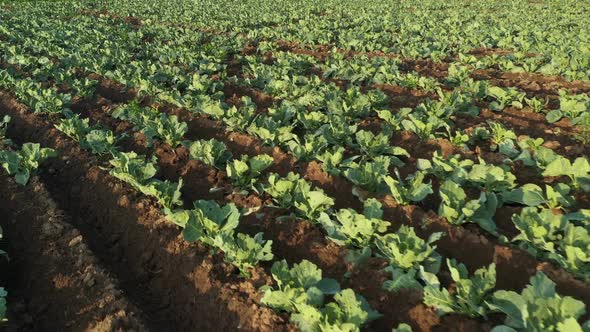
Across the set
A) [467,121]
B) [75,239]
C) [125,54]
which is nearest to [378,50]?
[467,121]

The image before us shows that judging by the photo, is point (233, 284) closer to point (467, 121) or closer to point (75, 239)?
point (75, 239)

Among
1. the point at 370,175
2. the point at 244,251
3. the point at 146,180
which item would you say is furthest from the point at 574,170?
the point at 146,180

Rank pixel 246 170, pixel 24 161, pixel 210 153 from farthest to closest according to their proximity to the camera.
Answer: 1. pixel 24 161
2. pixel 210 153
3. pixel 246 170

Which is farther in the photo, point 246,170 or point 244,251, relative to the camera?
point 246,170

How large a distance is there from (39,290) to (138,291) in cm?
94

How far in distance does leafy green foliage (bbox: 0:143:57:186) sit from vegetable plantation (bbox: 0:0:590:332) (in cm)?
3

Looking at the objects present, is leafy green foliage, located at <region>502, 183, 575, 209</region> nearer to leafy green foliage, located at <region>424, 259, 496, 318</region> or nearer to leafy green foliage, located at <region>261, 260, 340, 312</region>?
leafy green foliage, located at <region>424, 259, 496, 318</region>

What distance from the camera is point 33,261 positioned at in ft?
14.7

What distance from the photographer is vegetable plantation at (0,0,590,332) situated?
348cm

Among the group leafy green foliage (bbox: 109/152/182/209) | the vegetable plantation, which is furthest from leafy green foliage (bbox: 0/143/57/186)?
leafy green foliage (bbox: 109/152/182/209)

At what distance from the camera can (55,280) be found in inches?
163

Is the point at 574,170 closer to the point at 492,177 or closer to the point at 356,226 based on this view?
the point at 492,177

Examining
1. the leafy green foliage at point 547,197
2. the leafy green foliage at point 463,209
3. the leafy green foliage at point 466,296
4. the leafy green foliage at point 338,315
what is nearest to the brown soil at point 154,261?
the leafy green foliage at point 338,315

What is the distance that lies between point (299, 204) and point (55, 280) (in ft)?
8.16
